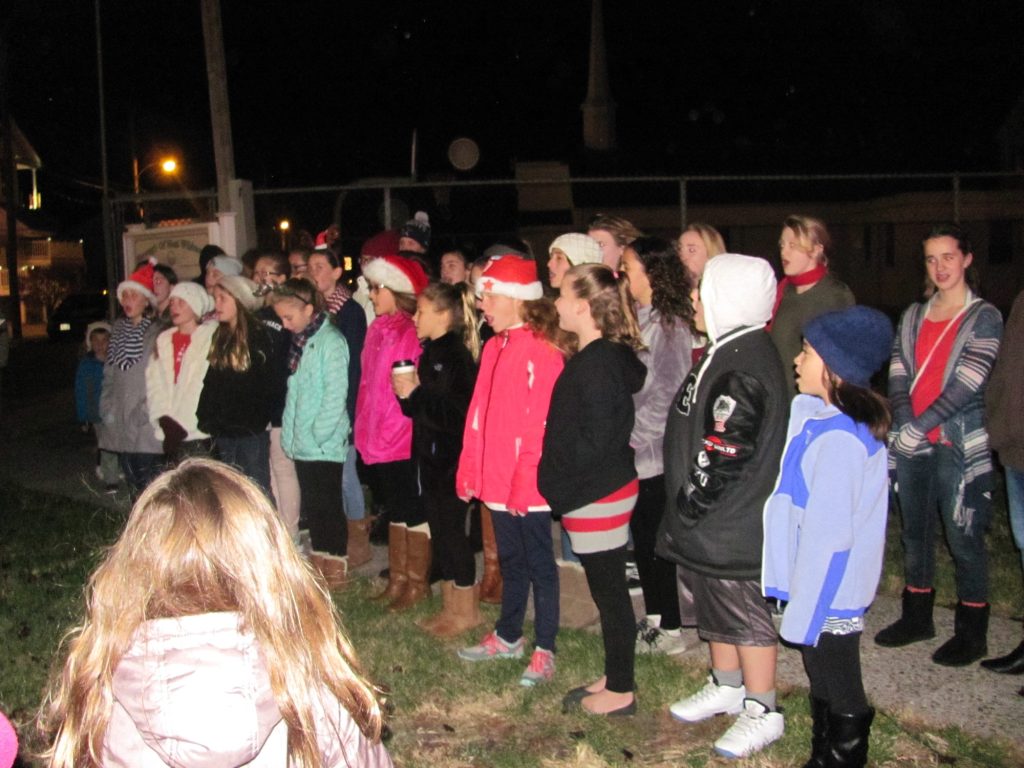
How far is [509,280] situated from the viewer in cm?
500

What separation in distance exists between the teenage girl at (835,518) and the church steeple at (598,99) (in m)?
37.6

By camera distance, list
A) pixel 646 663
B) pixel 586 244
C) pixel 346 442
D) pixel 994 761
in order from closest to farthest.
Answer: pixel 994 761 < pixel 646 663 < pixel 586 244 < pixel 346 442

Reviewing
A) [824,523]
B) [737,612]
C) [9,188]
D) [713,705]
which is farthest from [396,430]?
[9,188]

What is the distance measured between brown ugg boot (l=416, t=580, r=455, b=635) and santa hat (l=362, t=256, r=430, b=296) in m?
1.73

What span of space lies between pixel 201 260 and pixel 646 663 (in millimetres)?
6244

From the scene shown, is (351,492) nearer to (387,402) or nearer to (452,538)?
(387,402)

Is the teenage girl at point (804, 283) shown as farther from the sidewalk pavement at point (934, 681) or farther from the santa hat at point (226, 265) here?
the santa hat at point (226, 265)

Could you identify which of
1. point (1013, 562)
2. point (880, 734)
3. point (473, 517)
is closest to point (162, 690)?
point (880, 734)

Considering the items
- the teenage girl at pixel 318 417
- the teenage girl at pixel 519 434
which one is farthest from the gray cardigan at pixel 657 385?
the teenage girl at pixel 318 417

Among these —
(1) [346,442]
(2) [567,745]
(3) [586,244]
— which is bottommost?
(2) [567,745]

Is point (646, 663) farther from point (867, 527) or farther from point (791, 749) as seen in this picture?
point (867, 527)

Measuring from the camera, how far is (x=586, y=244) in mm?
5863

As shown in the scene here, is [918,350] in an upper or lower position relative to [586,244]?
lower

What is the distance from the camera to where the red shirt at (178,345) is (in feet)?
23.4
